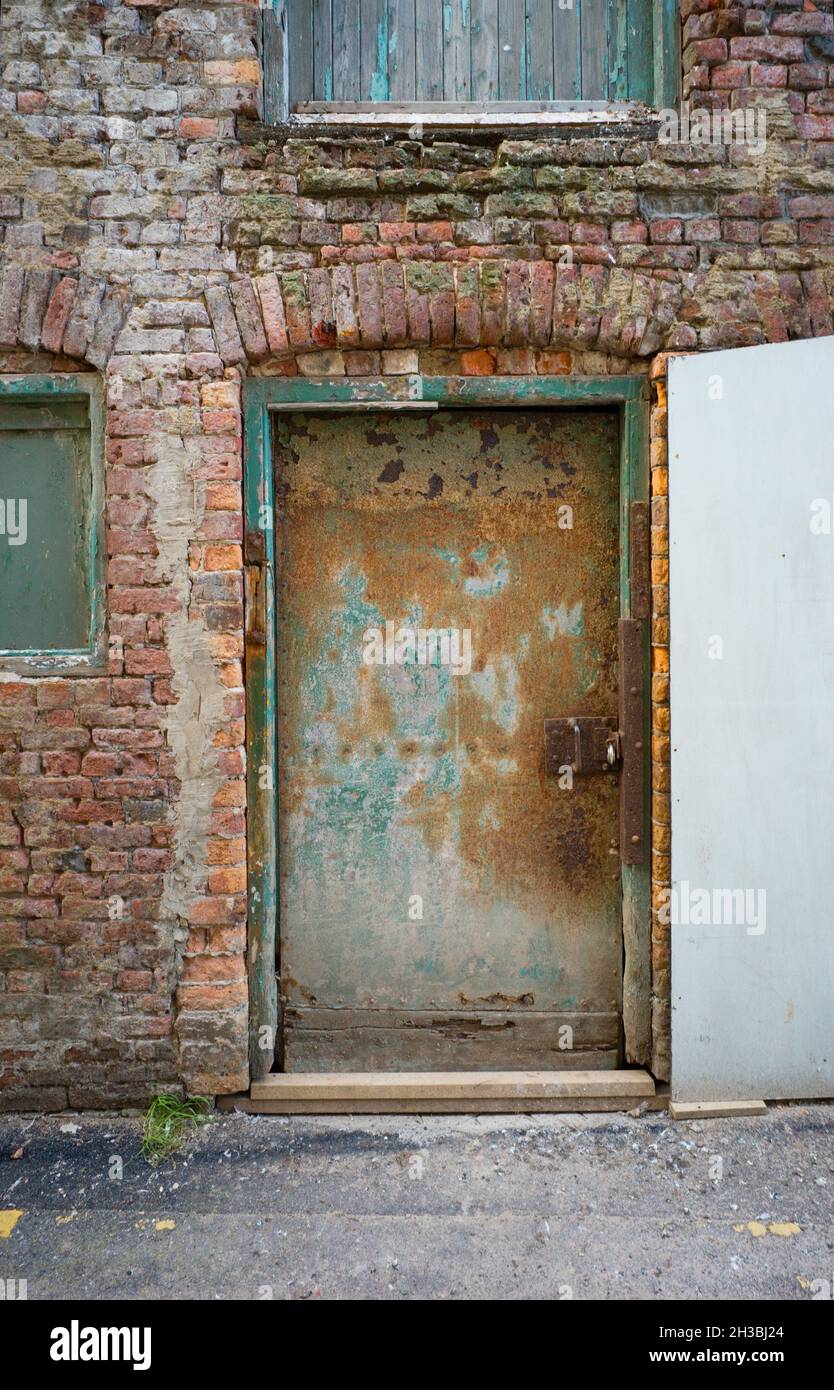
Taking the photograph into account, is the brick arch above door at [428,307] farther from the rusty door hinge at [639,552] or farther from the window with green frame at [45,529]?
the rusty door hinge at [639,552]

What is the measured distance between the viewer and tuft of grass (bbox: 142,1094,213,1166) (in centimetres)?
277

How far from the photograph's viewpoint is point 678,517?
288 cm

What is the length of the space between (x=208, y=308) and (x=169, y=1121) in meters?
2.65

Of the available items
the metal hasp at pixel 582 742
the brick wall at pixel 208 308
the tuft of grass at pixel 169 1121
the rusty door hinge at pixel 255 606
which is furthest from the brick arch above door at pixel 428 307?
the tuft of grass at pixel 169 1121

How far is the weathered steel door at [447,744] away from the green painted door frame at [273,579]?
0.28 feet

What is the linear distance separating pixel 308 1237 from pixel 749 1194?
129 cm

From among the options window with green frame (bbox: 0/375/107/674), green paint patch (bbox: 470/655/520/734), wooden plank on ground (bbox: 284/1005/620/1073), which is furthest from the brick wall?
green paint patch (bbox: 470/655/520/734)

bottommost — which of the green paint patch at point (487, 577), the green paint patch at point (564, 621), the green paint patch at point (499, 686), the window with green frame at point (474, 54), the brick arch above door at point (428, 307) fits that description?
the green paint patch at point (499, 686)

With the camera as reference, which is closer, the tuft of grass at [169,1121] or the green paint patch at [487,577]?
the tuft of grass at [169,1121]

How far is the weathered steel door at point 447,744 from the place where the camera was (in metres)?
3.09

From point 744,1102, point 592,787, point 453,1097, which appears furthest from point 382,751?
point 744,1102

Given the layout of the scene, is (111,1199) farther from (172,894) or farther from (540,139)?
(540,139)

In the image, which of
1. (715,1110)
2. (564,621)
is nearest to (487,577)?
(564,621)

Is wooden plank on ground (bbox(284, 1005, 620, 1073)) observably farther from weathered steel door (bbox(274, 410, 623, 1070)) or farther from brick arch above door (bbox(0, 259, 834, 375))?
brick arch above door (bbox(0, 259, 834, 375))
